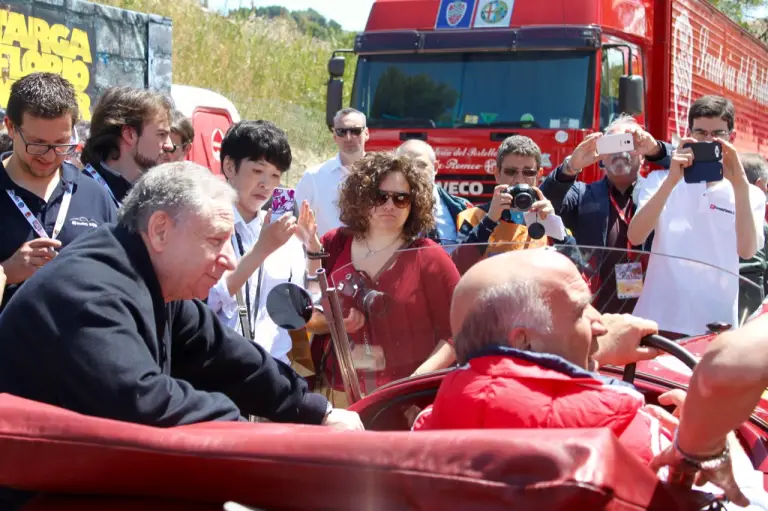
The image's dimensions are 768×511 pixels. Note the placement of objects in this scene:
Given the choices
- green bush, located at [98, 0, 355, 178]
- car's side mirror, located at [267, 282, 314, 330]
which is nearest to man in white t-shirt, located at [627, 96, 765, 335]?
car's side mirror, located at [267, 282, 314, 330]

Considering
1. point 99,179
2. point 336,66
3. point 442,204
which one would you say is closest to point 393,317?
point 99,179

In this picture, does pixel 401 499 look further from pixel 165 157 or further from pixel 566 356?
pixel 165 157

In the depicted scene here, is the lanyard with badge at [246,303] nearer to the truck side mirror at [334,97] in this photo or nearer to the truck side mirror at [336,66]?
the truck side mirror at [334,97]

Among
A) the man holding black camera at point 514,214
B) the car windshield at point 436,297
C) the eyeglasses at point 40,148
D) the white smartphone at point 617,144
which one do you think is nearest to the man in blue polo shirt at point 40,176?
the eyeglasses at point 40,148

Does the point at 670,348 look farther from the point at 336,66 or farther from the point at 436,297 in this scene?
the point at 336,66

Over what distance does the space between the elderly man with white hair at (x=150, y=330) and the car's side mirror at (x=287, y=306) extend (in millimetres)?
125

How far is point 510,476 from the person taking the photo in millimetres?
1388

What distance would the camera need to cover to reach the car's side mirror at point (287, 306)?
2771 mm

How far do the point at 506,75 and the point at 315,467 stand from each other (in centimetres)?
845

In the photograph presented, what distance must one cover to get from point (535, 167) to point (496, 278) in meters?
3.33

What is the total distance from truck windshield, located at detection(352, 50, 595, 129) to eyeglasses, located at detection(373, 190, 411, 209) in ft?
18.9

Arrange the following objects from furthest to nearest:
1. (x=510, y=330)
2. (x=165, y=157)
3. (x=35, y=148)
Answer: (x=165, y=157) < (x=35, y=148) < (x=510, y=330)

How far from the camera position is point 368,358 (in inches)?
114

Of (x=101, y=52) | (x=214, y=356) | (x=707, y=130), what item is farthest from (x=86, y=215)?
(x=101, y=52)
